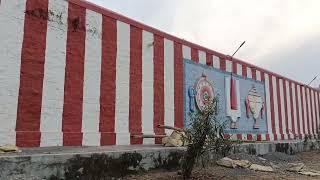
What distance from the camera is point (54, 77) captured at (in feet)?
25.2

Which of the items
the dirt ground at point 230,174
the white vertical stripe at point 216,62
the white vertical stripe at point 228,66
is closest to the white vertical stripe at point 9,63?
the dirt ground at point 230,174

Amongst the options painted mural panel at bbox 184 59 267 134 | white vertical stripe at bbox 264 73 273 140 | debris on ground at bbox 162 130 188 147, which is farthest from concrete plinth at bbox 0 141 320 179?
white vertical stripe at bbox 264 73 273 140

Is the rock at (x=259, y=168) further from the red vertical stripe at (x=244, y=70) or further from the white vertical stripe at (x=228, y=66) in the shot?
the red vertical stripe at (x=244, y=70)

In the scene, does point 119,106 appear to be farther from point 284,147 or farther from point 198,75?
point 284,147

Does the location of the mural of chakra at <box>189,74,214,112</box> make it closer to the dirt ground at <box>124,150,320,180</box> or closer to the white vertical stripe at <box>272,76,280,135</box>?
the dirt ground at <box>124,150,320,180</box>

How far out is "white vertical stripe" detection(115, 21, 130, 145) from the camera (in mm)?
9000

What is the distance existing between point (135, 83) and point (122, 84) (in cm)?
46

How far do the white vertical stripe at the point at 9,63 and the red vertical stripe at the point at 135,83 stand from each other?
9.78 ft

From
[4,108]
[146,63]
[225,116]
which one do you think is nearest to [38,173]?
[4,108]

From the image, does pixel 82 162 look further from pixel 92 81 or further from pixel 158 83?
pixel 158 83

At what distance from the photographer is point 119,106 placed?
358 inches

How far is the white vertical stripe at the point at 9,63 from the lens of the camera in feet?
22.1

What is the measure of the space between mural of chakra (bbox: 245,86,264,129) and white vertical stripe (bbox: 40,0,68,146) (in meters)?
8.06

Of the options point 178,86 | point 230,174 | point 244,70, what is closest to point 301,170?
point 230,174
